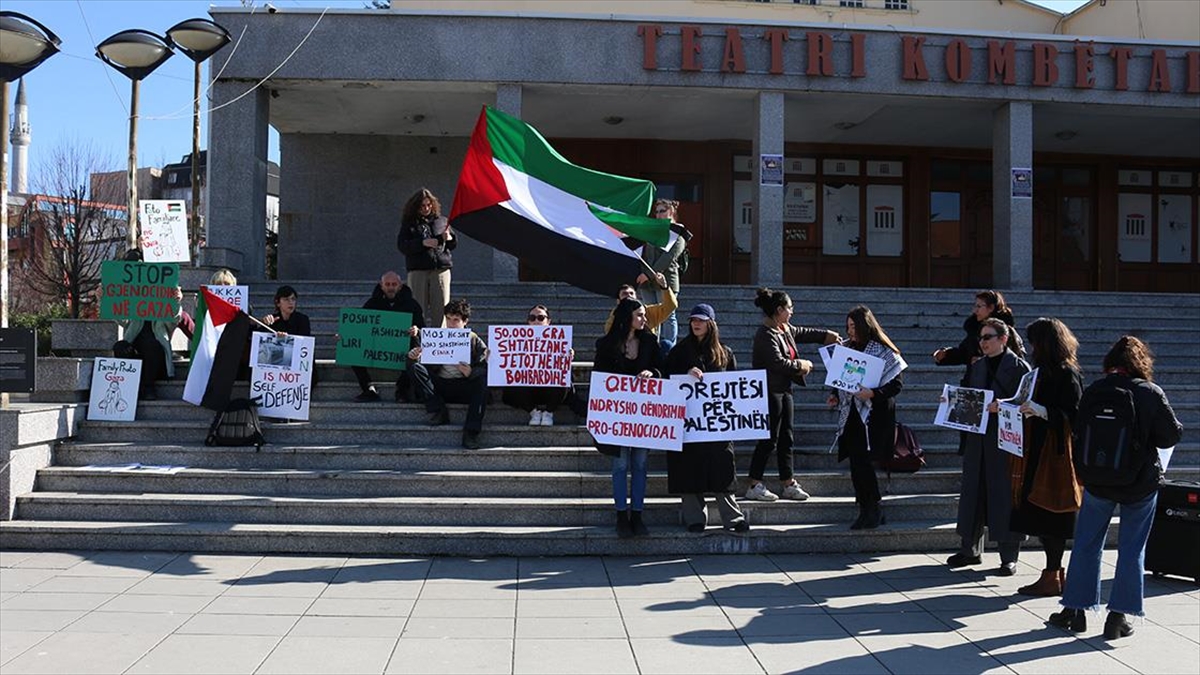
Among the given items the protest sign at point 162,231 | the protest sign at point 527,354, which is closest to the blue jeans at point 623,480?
the protest sign at point 527,354

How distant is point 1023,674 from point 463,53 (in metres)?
12.8

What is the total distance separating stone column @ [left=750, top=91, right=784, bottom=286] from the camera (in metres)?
15.7

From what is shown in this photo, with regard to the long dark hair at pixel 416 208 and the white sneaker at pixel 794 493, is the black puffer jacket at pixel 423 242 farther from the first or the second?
the white sneaker at pixel 794 493

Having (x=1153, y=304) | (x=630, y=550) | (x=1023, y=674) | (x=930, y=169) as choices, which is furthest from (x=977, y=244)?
(x=1023, y=674)

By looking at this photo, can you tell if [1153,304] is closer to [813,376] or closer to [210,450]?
[813,376]

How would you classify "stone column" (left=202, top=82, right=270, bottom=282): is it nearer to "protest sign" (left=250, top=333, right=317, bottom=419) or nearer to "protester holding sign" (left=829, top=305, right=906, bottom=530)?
"protest sign" (left=250, top=333, right=317, bottom=419)

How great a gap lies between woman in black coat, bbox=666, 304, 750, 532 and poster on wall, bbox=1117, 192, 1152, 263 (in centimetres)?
1653

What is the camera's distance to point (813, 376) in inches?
448

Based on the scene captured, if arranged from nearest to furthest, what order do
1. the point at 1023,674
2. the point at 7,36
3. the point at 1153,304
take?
the point at 1023,674 → the point at 7,36 → the point at 1153,304

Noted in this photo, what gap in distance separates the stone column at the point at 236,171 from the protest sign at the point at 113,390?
18.5ft

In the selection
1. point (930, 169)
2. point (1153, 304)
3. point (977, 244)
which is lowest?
point (1153, 304)

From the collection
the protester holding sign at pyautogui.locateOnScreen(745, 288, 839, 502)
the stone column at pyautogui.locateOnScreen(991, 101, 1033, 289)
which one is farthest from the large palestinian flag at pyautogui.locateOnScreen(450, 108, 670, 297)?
the stone column at pyautogui.locateOnScreen(991, 101, 1033, 289)

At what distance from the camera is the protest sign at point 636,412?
8242 mm

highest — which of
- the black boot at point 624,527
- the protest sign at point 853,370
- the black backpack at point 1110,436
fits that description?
the protest sign at point 853,370
